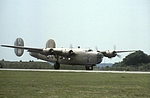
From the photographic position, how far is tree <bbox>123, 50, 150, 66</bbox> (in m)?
72.4

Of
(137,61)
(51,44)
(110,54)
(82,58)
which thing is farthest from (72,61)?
(137,61)

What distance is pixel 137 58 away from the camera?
73.1 m

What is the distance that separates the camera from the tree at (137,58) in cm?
7244

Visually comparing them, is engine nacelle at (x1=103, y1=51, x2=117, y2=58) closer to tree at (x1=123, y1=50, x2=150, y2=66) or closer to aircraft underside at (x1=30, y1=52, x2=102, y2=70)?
aircraft underside at (x1=30, y1=52, x2=102, y2=70)

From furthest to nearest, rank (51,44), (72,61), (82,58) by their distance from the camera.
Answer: (51,44), (72,61), (82,58)

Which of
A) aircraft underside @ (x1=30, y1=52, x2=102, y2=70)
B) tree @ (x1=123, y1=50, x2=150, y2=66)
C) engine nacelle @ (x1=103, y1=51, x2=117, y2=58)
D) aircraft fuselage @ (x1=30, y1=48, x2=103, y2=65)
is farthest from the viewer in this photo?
tree @ (x1=123, y1=50, x2=150, y2=66)

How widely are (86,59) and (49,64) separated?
665 inches

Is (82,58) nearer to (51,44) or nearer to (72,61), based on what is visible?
(72,61)

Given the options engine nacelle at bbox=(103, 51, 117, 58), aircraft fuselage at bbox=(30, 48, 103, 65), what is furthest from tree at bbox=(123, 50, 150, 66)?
aircraft fuselage at bbox=(30, 48, 103, 65)

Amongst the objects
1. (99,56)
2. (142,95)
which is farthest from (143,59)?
(142,95)

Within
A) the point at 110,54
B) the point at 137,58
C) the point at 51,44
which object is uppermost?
the point at 51,44

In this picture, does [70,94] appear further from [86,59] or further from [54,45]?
[54,45]

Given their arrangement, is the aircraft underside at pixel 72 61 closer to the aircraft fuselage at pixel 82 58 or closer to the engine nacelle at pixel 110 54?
the aircraft fuselage at pixel 82 58

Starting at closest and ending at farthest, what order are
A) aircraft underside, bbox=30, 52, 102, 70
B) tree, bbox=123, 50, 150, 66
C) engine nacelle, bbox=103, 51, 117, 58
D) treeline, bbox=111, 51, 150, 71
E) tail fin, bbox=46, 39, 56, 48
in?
aircraft underside, bbox=30, 52, 102, 70 → engine nacelle, bbox=103, 51, 117, 58 → treeline, bbox=111, 51, 150, 71 → tree, bbox=123, 50, 150, 66 → tail fin, bbox=46, 39, 56, 48
